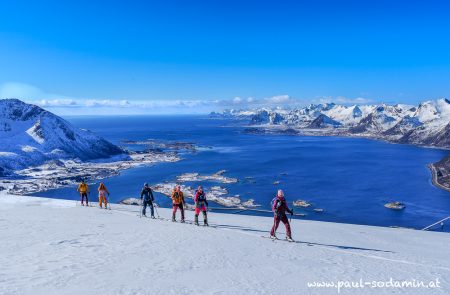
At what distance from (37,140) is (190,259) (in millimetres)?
146032

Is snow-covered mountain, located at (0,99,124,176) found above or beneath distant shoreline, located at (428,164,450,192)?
above

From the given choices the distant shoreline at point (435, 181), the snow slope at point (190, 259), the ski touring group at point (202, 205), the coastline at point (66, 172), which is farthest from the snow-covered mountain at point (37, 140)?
the distant shoreline at point (435, 181)

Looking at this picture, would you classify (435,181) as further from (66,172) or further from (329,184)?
(66,172)

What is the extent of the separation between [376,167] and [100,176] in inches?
3897

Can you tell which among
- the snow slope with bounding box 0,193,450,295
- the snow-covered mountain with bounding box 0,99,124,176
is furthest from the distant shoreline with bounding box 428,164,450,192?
the snow-covered mountain with bounding box 0,99,124,176

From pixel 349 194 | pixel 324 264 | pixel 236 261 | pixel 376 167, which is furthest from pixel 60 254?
pixel 376 167

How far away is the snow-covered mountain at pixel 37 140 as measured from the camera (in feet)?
413

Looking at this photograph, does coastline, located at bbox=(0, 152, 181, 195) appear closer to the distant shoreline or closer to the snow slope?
the snow slope

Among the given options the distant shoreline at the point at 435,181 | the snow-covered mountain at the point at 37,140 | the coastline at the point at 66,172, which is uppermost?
the snow-covered mountain at the point at 37,140

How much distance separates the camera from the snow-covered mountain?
12587 cm

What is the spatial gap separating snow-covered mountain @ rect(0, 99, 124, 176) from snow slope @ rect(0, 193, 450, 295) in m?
114

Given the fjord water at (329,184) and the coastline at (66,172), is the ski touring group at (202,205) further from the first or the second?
the coastline at (66,172)

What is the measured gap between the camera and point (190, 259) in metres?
13.2

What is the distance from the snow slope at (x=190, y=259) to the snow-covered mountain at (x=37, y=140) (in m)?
114
